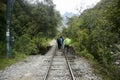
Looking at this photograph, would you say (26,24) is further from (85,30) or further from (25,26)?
(85,30)

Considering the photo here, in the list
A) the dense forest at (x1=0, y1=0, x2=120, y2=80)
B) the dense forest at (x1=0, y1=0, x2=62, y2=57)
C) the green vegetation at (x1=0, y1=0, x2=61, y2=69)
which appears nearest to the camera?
the dense forest at (x1=0, y1=0, x2=120, y2=80)

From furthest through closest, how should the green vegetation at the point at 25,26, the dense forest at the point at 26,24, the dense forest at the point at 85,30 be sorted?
1. the dense forest at the point at 26,24
2. the green vegetation at the point at 25,26
3. the dense forest at the point at 85,30

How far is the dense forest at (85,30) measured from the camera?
12.7m

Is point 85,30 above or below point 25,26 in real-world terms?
below

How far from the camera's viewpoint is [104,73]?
1316 cm

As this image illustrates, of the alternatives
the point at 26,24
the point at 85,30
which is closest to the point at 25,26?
the point at 26,24

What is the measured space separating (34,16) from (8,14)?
1703cm

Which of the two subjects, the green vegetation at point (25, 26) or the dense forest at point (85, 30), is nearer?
the dense forest at point (85, 30)

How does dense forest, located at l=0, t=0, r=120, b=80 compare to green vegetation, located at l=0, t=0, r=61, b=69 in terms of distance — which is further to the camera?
green vegetation, located at l=0, t=0, r=61, b=69

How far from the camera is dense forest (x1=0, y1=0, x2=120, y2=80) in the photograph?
12674mm

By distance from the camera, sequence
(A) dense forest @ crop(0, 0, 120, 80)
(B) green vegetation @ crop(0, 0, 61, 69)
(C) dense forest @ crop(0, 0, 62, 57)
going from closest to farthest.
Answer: (A) dense forest @ crop(0, 0, 120, 80) → (B) green vegetation @ crop(0, 0, 61, 69) → (C) dense forest @ crop(0, 0, 62, 57)

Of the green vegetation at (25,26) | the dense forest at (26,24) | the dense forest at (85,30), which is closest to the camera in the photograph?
the dense forest at (85,30)

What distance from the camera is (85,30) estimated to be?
2559 centimetres

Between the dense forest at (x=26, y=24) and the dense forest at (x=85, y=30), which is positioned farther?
the dense forest at (x=26, y=24)
